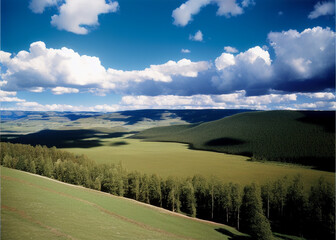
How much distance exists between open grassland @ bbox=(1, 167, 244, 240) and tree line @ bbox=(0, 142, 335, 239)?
49.6 ft

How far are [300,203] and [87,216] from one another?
2804 inches

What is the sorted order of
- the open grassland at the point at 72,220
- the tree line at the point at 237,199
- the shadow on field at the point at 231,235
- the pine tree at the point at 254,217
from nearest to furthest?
the open grassland at the point at 72,220
the pine tree at the point at 254,217
the shadow on field at the point at 231,235
the tree line at the point at 237,199

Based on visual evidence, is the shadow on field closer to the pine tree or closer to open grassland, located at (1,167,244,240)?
open grassland, located at (1,167,244,240)

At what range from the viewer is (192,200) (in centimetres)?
7606

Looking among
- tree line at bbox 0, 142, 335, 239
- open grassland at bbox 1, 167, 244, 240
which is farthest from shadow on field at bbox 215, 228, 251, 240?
tree line at bbox 0, 142, 335, 239

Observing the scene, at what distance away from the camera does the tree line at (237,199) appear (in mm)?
62531

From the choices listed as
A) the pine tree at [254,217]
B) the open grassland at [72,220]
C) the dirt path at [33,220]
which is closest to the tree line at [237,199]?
the pine tree at [254,217]

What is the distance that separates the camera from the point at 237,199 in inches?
2849

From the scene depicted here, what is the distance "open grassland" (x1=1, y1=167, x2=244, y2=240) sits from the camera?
2826cm

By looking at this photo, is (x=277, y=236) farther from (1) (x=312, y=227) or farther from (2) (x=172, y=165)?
(2) (x=172, y=165)

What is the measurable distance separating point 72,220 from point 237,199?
5763 cm

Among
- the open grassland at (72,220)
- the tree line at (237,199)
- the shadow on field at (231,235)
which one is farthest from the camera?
the tree line at (237,199)

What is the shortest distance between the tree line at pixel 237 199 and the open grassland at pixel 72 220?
15.1 meters

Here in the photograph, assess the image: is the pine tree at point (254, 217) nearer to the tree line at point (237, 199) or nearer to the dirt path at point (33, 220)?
the tree line at point (237, 199)
